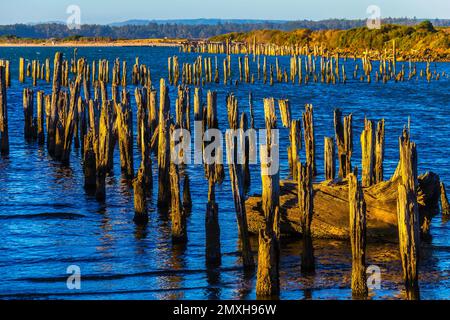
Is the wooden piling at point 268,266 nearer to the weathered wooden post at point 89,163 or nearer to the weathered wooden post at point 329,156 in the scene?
the weathered wooden post at point 329,156

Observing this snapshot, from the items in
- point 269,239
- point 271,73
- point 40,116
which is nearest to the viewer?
point 269,239

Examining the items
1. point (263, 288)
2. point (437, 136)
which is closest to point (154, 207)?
point (263, 288)

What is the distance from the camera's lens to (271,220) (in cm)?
1470

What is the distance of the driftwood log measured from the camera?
1736 centimetres

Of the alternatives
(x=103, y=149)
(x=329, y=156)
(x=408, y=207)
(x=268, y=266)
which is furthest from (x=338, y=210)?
(x=103, y=149)

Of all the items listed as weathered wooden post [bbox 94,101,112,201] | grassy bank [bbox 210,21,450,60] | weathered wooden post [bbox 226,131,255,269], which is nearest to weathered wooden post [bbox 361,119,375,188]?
weathered wooden post [bbox 226,131,255,269]

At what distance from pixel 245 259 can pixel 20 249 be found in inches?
194

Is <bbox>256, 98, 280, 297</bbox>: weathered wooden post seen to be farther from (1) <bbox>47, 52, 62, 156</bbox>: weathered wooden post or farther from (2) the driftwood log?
(1) <bbox>47, 52, 62, 156</bbox>: weathered wooden post

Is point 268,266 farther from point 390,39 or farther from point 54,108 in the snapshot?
point 390,39

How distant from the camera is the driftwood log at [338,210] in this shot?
57.0 feet

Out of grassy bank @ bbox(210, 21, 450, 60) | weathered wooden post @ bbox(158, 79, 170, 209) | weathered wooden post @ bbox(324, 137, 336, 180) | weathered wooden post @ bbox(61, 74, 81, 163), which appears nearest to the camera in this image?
weathered wooden post @ bbox(158, 79, 170, 209)

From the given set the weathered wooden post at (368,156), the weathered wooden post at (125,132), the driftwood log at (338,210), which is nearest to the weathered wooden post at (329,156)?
the weathered wooden post at (368,156)

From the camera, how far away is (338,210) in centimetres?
1750

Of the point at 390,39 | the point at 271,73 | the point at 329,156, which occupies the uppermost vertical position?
the point at 390,39
